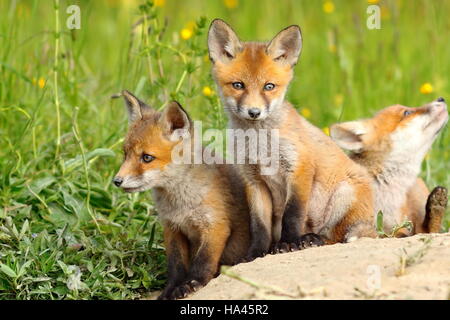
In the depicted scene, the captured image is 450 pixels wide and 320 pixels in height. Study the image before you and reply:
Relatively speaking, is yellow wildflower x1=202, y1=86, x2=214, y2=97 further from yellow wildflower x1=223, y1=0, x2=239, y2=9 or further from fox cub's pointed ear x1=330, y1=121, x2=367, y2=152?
yellow wildflower x1=223, y1=0, x2=239, y2=9

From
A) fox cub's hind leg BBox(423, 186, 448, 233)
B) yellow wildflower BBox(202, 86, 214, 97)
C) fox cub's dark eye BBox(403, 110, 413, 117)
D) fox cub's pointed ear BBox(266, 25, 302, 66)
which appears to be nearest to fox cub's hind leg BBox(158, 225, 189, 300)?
fox cub's pointed ear BBox(266, 25, 302, 66)

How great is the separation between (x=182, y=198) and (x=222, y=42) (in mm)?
1264

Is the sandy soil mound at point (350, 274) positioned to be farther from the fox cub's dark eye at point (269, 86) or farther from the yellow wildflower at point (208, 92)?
the yellow wildflower at point (208, 92)

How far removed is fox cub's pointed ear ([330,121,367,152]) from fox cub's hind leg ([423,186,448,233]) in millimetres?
802

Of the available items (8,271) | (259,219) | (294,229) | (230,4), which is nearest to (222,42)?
(259,219)

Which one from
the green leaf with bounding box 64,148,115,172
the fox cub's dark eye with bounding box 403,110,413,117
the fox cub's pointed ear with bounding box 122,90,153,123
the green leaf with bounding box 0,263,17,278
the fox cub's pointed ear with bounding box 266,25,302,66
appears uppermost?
the fox cub's pointed ear with bounding box 266,25,302,66

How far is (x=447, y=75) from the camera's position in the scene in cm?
996

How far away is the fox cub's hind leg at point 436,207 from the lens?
21.8 ft

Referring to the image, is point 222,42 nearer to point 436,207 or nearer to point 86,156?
point 86,156

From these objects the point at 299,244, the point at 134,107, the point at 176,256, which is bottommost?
the point at 176,256

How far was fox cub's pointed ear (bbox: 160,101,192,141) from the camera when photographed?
593 centimetres

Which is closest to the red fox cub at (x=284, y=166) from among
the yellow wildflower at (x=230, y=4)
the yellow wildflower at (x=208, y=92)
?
the yellow wildflower at (x=208, y=92)

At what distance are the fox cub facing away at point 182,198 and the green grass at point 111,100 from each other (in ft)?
1.29

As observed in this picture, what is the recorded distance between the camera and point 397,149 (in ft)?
23.3
